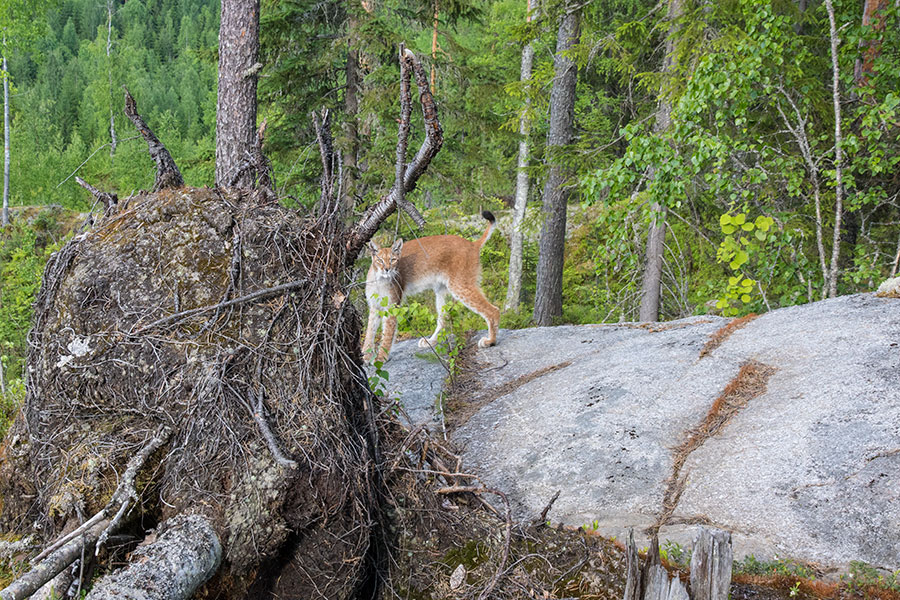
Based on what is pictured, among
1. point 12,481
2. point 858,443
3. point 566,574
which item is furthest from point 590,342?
point 12,481

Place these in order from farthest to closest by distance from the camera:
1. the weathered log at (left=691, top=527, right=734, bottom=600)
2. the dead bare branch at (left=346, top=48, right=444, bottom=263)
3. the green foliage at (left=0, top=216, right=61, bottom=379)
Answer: the green foliage at (left=0, top=216, right=61, bottom=379) < the dead bare branch at (left=346, top=48, right=444, bottom=263) < the weathered log at (left=691, top=527, right=734, bottom=600)

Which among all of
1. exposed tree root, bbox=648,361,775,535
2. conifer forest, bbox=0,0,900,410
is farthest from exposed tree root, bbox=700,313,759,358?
exposed tree root, bbox=648,361,775,535

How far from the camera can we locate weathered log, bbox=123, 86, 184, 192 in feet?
13.7

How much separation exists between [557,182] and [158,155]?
27.1 feet

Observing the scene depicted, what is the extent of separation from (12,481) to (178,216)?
180cm

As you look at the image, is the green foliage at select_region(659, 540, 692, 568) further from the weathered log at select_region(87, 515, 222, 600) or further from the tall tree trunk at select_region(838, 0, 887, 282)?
the tall tree trunk at select_region(838, 0, 887, 282)

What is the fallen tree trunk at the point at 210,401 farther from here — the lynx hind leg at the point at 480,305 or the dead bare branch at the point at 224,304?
the lynx hind leg at the point at 480,305

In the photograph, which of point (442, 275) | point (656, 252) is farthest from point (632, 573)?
point (656, 252)

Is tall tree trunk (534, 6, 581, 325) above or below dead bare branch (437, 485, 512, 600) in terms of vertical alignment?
above

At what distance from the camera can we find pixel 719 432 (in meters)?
5.11

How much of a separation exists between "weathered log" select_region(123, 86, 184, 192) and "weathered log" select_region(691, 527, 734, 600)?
12.4 ft

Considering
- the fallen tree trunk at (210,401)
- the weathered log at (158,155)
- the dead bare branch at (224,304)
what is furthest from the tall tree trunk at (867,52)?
the weathered log at (158,155)

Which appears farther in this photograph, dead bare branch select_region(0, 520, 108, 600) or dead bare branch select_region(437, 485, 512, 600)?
dead bare branch select_region(437, 485, 512, 600)

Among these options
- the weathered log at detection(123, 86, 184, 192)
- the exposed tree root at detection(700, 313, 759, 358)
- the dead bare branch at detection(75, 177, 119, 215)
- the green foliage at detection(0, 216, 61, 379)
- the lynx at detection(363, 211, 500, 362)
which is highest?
the weathered log at detection(123, 86, 184, 192)
